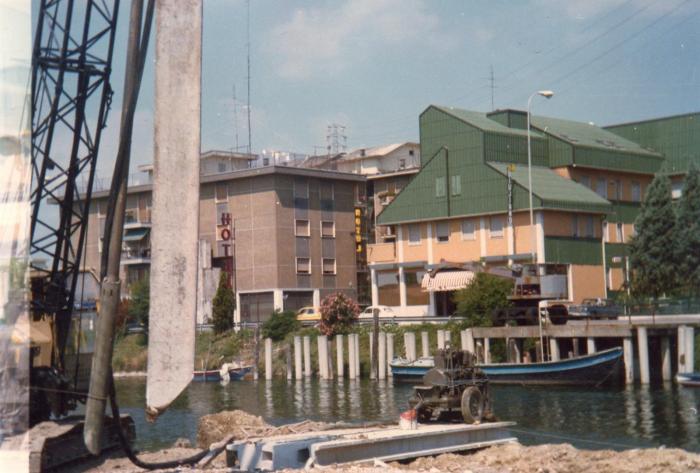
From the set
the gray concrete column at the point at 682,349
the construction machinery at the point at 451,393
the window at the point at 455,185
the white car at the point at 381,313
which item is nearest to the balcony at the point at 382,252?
the white car at the point at 381,313

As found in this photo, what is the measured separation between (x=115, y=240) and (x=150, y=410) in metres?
1.67

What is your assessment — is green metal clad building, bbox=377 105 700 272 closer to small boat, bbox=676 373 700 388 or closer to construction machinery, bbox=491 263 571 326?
construction machinery, bbox=491 263 571 326

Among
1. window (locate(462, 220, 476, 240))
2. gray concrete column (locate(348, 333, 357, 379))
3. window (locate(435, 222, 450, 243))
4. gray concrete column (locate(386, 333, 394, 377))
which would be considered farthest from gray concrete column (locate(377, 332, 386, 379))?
window (locate(435, 222, 450, 243))

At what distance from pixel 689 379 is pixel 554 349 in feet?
21.4

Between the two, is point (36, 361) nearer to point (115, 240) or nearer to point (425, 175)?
point (115, 240)

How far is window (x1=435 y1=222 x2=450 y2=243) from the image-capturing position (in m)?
54.6

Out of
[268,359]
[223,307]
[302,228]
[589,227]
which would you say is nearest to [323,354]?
[268,359]

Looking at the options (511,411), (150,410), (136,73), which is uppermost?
(136,73)

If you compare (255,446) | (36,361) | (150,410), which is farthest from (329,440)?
(150,410)

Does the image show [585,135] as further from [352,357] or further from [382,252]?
[352,357]

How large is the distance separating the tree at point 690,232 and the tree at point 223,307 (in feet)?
69.2

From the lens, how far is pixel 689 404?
1247 inches

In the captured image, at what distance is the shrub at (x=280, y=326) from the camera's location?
52.9m

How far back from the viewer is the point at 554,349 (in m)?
42.1
